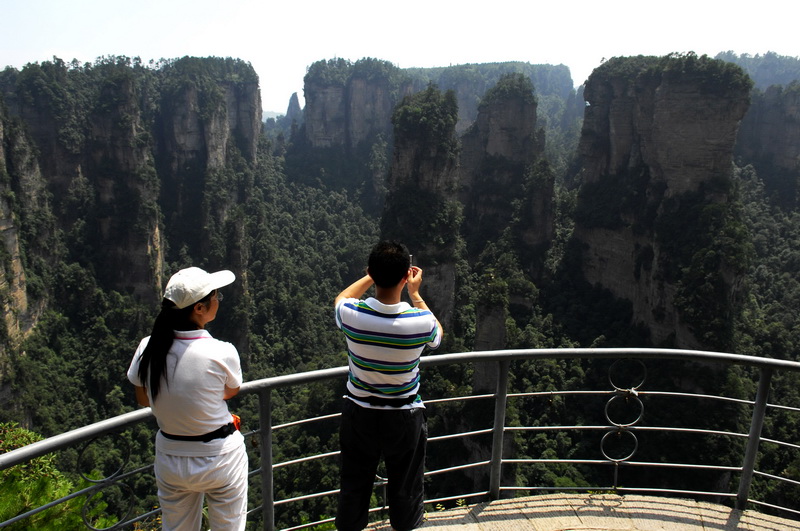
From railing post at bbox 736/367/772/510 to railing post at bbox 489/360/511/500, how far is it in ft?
6.09

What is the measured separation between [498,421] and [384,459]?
127 cm

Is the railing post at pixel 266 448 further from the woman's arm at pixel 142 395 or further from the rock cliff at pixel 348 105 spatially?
the rock cliff at pixel 348 105

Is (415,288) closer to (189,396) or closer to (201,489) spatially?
(189,396)

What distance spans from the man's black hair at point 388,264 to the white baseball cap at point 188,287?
0.81 m

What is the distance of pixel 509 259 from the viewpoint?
35.4m

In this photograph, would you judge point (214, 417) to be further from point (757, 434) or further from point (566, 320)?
point (566, 320)

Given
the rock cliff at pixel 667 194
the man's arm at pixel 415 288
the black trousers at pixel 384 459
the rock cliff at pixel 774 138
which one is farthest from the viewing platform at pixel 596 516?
the rock cliff at pixel 774 138

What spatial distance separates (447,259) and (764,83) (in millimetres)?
94681

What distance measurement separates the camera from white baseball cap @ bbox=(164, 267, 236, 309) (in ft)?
9.94

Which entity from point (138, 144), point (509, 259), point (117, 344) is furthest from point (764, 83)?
point (117, 344)

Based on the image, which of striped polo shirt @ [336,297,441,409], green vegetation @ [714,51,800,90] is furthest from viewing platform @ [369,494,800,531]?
green vegetation @ [714,51,800,90]

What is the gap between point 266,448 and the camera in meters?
3.83

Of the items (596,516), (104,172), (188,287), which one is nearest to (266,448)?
(188,287)

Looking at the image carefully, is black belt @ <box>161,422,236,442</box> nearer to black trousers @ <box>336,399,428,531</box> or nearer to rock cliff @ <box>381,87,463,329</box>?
black trousers @ <box>336,399,428,531</box>
